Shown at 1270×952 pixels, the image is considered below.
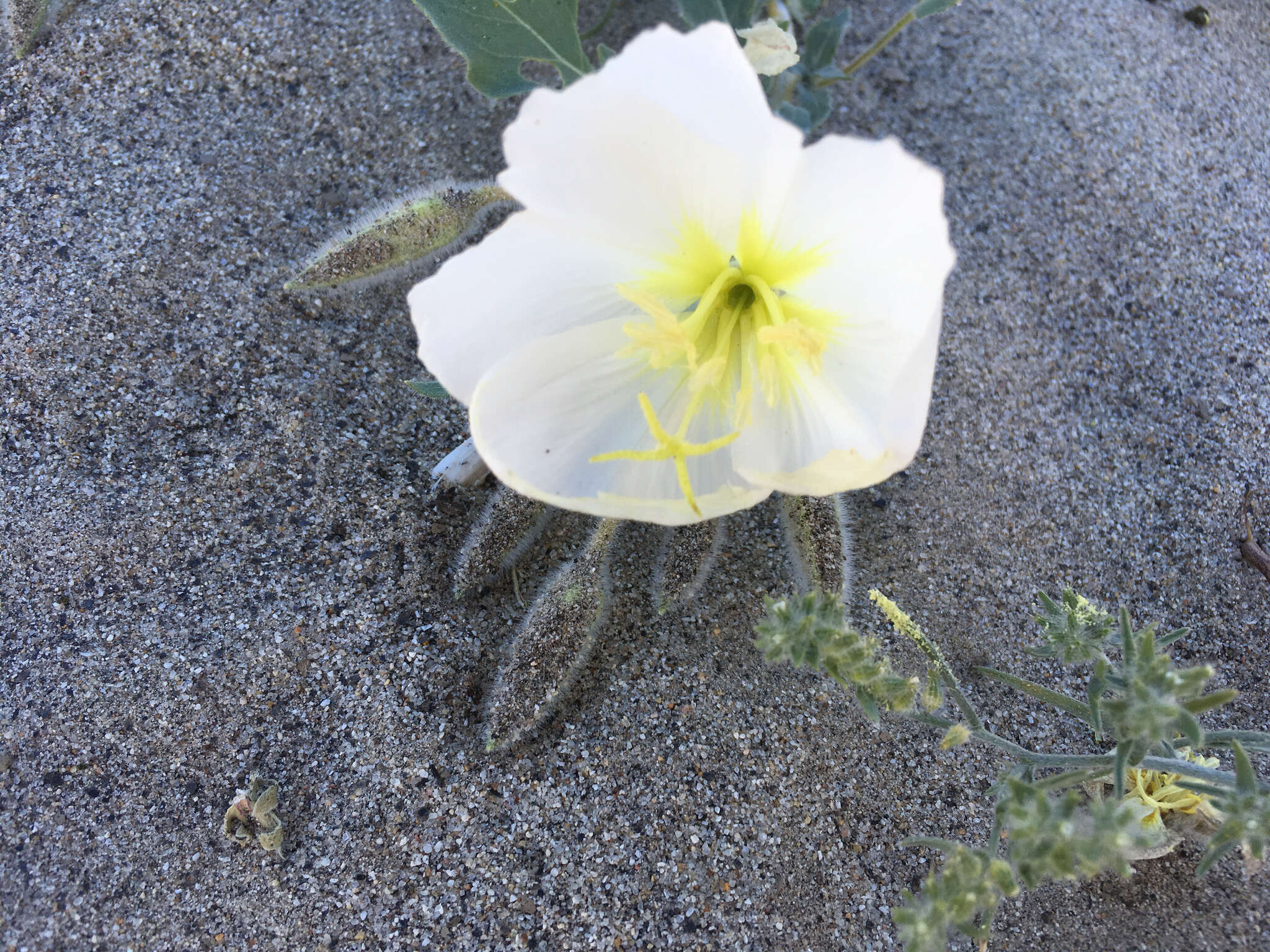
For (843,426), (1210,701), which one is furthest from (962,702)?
(843,426)

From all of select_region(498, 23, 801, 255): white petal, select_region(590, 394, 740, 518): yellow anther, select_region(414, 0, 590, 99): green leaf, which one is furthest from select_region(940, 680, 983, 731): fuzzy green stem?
select_region(414, 0, 590, 99): green leaf

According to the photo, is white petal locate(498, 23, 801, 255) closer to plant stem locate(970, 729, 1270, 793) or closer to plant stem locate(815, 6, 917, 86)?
plant stem locate(970, 729, 1270, 793)

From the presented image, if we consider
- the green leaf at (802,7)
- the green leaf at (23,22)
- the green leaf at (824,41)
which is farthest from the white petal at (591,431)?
the green leaf at (23,22)

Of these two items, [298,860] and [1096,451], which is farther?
[1096,451]

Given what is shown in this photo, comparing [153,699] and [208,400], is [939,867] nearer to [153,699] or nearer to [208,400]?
[153,699]

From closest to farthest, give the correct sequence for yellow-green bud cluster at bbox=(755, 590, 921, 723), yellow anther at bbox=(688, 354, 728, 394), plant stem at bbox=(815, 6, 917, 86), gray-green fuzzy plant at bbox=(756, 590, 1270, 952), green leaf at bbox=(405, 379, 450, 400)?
gray-green fuzzy plant at bbox=(756, 590, 1270, 952) → yellow-green bud cluster at bbox=(755, 590, 921, 723) → yellow anther at bbox=(688, 354, 728, 394) → green leaf at bbox=(405, 379, 450, 400) → plant stem at bbox=(815, 6, 917, 86)

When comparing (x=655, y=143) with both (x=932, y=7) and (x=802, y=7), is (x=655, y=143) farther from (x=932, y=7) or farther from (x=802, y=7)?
(x=802, y=7)

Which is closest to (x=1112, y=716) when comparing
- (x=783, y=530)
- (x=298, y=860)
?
(x=783, y=530)
